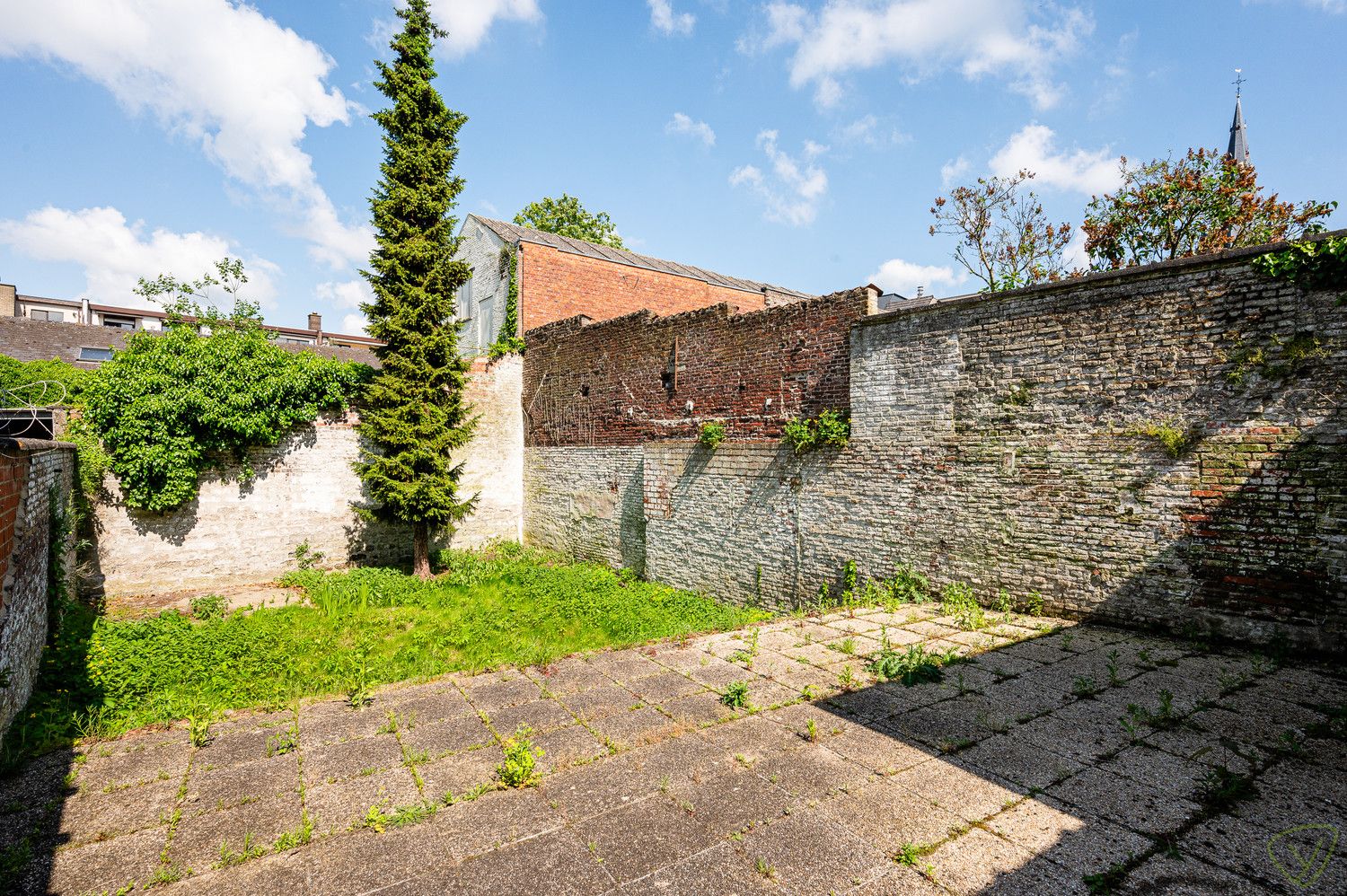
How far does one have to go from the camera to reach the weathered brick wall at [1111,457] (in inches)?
188

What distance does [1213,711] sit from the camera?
3.85 meters

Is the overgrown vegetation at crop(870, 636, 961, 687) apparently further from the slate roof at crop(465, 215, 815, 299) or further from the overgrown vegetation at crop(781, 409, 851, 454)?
the slate roof at crop(465, 215, 815, 299)

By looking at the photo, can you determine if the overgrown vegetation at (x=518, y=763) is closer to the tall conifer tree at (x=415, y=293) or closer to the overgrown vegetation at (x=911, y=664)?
the overgrown vegetation at (x=911, y=664)

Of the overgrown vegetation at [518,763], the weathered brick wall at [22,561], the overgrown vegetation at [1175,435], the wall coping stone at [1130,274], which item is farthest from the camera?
the overgrown vegetation at [1175,435]

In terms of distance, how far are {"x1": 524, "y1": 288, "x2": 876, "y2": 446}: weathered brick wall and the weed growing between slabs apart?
2.84 m

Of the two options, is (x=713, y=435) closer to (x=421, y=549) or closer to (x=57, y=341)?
(x=421, y=549)

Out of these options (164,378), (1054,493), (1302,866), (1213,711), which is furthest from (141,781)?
(164,378)

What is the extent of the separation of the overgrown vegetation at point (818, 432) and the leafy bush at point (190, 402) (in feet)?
26.9

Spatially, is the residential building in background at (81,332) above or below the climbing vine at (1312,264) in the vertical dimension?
→ above

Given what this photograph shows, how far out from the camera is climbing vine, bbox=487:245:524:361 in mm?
13328

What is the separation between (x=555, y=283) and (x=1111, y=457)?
38.1 ft

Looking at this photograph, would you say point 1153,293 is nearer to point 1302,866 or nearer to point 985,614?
point 985,614

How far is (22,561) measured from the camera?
437cm

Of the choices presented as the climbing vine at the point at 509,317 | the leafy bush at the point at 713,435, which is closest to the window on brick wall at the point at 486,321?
the climbing vine at the point at 509,317
